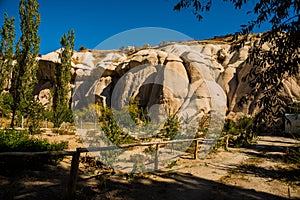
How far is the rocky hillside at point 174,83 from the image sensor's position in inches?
768

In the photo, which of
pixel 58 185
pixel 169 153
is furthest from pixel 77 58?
pixel 58 185

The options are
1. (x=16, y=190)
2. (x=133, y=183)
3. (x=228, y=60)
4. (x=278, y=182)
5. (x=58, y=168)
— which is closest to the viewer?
(x=16, y=190)

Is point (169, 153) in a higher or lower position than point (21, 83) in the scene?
lower

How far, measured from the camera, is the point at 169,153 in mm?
8031

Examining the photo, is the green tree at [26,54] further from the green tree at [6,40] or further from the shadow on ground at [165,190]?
the shadow on ground at [165,190]

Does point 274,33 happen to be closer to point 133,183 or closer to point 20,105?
point 133,183

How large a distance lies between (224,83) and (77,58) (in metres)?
20.3

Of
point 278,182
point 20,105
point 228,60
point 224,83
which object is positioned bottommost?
point 278,182

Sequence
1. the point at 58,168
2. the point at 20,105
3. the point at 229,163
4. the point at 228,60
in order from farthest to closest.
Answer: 1. the point at 228,60
2. the point at 20,105
3. the point at 229,163
4. the point at 58,168

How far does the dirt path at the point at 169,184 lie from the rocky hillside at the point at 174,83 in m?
11.4

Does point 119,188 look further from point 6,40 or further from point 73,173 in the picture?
point 6,40

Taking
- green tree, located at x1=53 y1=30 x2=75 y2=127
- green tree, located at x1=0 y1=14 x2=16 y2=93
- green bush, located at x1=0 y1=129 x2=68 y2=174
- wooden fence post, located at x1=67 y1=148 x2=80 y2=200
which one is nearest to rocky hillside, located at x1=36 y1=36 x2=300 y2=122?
green tree, located at x1=53 y1=30 x2=75 y2=127

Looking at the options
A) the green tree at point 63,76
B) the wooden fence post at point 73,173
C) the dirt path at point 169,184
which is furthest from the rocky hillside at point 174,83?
the wooden fence post at point 73,173

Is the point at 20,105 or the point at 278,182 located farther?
the point at 20,105
